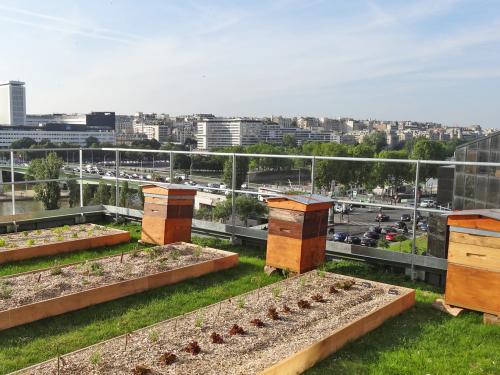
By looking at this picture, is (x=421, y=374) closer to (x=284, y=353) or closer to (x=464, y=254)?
(x=284, y=353)

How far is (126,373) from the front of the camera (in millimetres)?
4246

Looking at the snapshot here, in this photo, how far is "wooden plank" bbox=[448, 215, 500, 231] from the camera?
5.79m

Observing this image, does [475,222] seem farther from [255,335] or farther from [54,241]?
[54,241]

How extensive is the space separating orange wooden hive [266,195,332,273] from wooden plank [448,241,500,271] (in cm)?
216

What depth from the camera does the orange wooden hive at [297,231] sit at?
746cm

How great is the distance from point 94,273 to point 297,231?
3.19 metres

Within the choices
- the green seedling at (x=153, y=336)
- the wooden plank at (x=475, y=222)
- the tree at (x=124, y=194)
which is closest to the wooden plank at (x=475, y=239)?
the wooden plank at (x=475, y=222)

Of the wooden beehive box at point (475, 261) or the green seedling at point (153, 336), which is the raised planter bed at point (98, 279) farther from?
the wooden beehive box at point (475, 261)

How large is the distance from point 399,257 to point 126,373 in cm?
493

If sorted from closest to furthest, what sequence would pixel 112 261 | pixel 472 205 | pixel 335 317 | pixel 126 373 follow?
pixel 126 373 < pixel 335 317 < pixel 112 261 < pixel 472 205

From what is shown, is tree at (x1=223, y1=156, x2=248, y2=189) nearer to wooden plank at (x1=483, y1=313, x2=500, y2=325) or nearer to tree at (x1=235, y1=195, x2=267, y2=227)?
tree at (x1=235, y1=195, x2=267, y2=227)

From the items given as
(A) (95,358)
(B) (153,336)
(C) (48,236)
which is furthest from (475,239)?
(C) (48,236)

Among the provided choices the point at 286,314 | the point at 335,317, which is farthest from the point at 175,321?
the point at 335,317

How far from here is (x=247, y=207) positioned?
11.5 m
